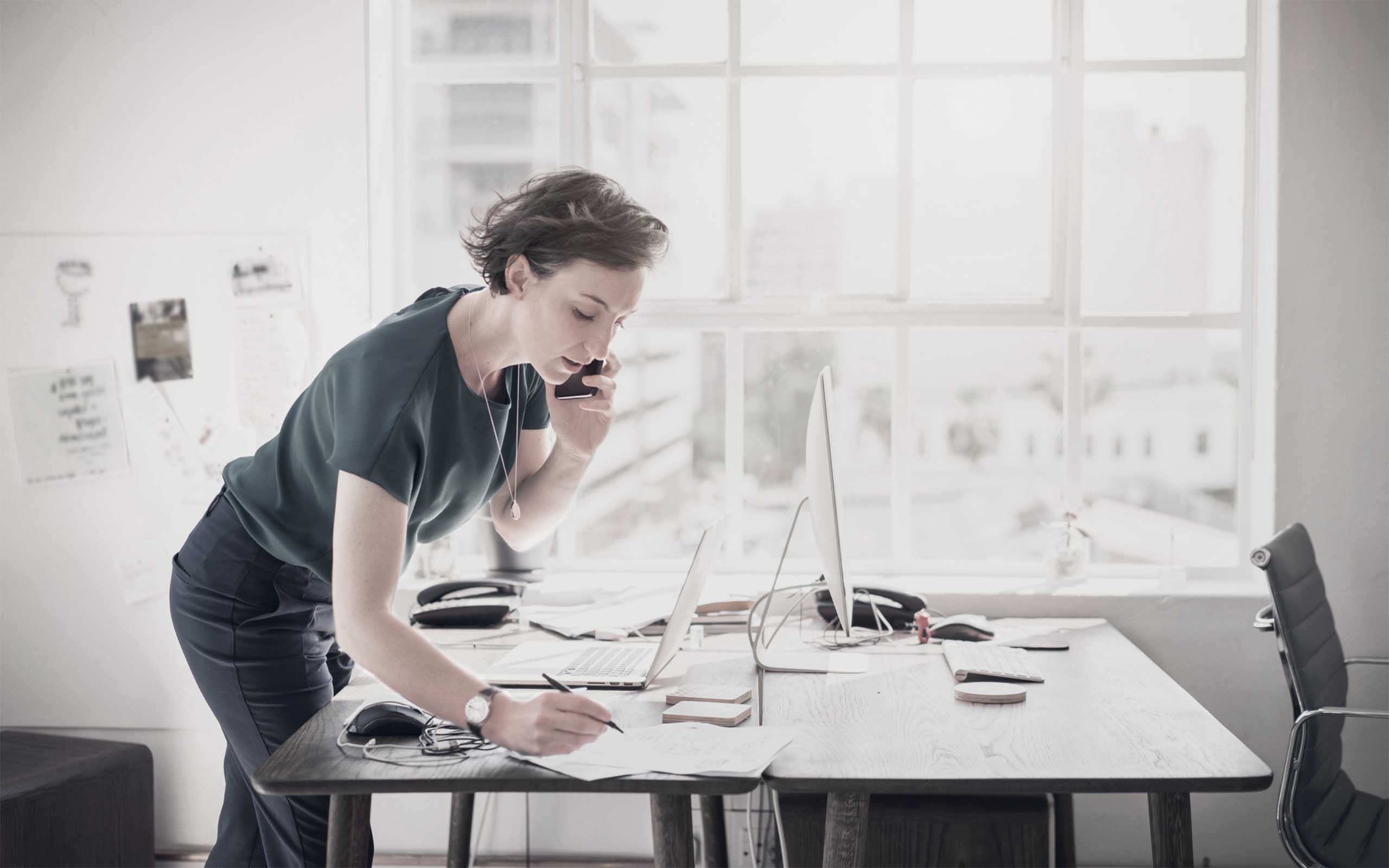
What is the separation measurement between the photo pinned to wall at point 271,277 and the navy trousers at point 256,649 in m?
1.20

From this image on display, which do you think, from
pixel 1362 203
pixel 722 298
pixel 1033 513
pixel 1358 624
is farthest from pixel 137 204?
pixel 1358 624

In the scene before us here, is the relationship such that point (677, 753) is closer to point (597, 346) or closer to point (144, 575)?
point (597, 346)

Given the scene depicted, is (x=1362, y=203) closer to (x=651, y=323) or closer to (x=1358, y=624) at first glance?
(x=1358, y=624)

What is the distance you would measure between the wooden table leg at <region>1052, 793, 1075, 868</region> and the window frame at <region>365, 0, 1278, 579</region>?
0.72 metres

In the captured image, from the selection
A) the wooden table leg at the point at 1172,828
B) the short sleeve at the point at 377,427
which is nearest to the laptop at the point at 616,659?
the short sleeve at the point at 377,427

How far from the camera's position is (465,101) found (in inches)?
Answer: 122

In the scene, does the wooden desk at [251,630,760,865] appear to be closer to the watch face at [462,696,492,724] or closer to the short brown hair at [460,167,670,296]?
the watch face at [462,696,492,724]

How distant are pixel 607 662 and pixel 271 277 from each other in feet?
5.22

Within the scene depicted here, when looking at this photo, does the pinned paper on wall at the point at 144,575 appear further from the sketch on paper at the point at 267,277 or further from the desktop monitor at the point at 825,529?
the desktop monitor at the point at 825,529

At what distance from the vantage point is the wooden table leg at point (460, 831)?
250cm

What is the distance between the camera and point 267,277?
2.91 m

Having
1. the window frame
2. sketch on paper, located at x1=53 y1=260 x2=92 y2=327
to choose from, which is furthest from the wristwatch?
sketch on paper, located at x1=53 y1=260 x2=92 y2=327

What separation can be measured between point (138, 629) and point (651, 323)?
1648mm

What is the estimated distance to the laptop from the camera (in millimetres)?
1824
